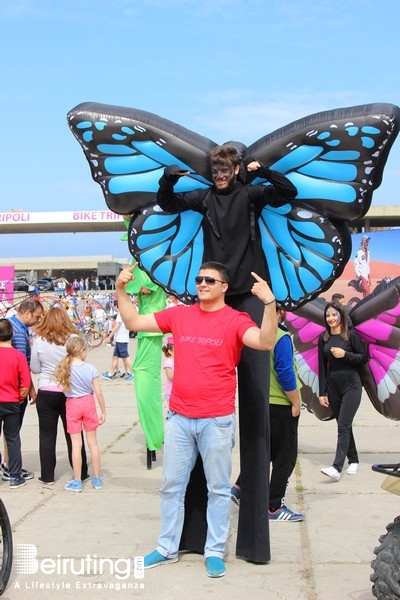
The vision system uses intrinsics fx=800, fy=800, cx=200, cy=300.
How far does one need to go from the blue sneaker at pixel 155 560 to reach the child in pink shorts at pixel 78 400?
2.00 meters

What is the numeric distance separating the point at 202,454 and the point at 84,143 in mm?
1942

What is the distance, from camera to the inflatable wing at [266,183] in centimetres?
423

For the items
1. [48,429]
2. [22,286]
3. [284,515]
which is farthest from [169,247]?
[22,286]

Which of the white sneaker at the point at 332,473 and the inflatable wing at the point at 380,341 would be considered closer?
the white sneaker at the point at 332,473

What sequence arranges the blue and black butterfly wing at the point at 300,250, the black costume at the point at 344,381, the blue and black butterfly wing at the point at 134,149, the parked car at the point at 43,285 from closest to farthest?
the blue and black butterfly wing at the point at 300,250, the blue and black butterfly wing at the point at 134,149, the black costume at the point at 344,381, the parked car at the point at 43,285

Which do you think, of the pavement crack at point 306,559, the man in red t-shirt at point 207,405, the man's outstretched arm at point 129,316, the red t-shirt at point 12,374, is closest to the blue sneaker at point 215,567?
the man in red t-shirt at point 207,405

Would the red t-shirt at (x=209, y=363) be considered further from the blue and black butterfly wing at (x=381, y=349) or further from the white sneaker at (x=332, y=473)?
the blue and black butterfly wing at (x=381, y=349)

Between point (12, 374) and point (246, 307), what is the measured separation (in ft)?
9.05

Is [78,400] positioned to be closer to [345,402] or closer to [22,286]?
[345,402]

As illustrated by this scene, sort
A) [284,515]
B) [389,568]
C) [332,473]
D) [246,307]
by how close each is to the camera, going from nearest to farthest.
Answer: [389,568], [246,307], [284,515], [332,473]

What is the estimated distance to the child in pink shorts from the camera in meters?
6.59

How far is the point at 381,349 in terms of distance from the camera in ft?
23.1

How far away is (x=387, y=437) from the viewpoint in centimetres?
872

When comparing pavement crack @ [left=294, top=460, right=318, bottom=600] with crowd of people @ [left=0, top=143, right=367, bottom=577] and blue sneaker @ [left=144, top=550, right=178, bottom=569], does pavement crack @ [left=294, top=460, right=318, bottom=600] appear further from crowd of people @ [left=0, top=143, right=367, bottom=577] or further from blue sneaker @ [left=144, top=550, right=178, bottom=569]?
blue sneaker @ [left=144, top=550, right=178, bottom=569]
